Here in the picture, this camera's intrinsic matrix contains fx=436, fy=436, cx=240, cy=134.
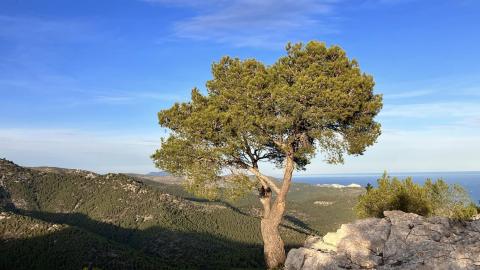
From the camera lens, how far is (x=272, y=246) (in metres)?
33.2

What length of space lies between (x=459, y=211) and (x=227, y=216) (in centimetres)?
16871

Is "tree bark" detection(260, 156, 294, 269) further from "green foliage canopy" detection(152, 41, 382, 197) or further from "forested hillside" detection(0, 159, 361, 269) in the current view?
"forested hillside" detection(0, 159, 361, 269)

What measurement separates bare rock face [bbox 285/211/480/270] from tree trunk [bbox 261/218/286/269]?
15.0 feet

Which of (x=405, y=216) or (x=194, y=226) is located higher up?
(x=405, y=216)

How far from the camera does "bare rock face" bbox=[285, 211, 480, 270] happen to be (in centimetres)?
2287

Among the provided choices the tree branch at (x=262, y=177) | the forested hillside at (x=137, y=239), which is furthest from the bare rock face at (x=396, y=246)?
the forested hillside at (x=137, y=239)

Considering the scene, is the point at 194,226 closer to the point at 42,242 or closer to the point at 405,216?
the point at 42,242

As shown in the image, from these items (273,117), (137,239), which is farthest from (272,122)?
(137,239)

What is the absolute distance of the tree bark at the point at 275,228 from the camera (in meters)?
32.9

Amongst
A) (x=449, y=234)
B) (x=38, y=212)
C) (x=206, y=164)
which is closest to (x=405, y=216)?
(x=449, y=234)

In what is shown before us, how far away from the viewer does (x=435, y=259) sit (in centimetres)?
2275

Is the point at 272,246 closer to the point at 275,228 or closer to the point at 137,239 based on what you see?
the point at 275,228

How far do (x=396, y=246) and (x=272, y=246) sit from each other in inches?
409

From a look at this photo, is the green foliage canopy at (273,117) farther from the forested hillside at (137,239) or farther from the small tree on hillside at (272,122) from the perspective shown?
the forested hillside at (137,239)
